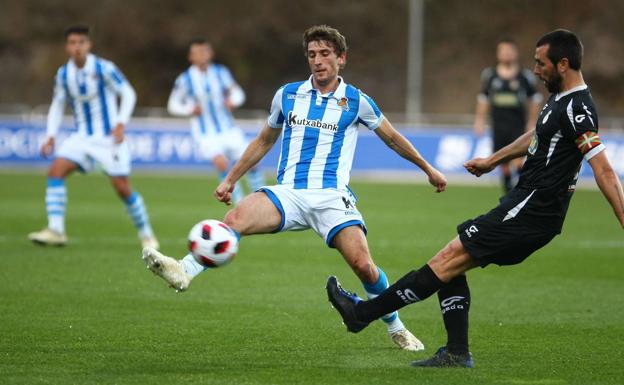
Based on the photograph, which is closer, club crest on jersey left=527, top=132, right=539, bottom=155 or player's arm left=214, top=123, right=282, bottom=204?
club crest on jersey left=527, top=132, right=539, bottom=155

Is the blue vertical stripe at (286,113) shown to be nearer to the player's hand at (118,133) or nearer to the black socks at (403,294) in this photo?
the black socks at (403,294)

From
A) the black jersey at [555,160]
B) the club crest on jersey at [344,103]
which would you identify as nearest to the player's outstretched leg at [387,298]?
the black jersey at [555,160]

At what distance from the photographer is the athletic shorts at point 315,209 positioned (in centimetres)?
736

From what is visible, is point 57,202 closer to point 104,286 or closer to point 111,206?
point 104,286

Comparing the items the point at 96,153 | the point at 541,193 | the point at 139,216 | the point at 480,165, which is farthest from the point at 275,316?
the point at 96,153

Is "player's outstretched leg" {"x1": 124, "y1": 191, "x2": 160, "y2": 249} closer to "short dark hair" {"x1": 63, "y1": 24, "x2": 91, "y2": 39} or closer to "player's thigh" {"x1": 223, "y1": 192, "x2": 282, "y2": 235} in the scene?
"short dark hair" {"x1": 63, "y1": 24, "x2": 91, "y2": 39}

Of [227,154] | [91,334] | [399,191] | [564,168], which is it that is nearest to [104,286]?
[91,334]

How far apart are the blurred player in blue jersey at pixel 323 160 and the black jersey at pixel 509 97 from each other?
11294 millimetres

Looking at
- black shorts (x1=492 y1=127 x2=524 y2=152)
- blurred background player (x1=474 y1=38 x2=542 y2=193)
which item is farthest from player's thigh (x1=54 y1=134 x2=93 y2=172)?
black shorts (x1=492 y1=127 x2=524 y2=152)

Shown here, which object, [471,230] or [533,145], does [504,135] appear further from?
[471,230]

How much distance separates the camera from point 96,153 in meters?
12.9

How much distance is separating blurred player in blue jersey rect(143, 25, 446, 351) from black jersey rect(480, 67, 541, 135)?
37.1ft

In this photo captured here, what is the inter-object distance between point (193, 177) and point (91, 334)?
1768 centimetres

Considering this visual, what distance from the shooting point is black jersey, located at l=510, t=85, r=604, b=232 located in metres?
6.58
